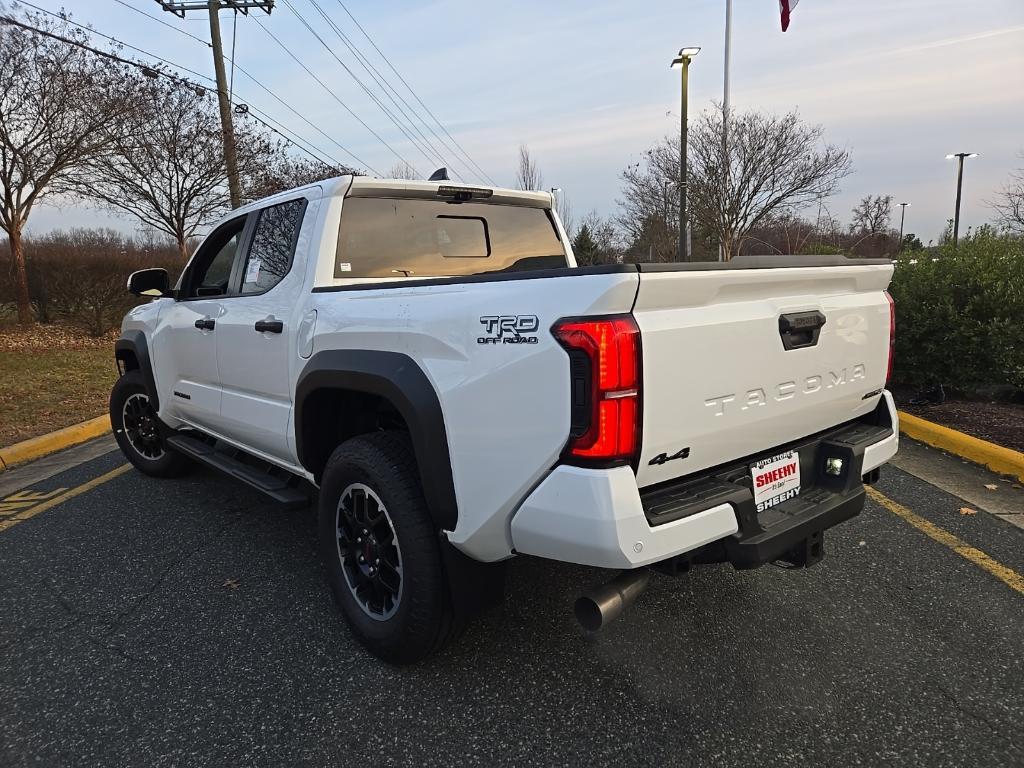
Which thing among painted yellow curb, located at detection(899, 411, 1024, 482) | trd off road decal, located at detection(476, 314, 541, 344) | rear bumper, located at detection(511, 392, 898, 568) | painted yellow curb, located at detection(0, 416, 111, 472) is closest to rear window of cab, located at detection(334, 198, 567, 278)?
trd off road decal, located at detection(476, 314, 541, 344)

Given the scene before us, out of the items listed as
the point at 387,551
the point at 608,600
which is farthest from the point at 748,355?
the point at 387,551

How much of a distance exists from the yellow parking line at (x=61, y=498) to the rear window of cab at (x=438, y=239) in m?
→ 3.06

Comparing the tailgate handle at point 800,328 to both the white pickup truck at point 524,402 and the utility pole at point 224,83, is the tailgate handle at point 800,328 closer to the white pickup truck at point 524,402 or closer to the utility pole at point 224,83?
the white pickup truck at point 524,402

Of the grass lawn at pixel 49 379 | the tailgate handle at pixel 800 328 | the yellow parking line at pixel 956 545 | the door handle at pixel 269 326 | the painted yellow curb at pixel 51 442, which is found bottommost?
the yellow parking line at pixel 956 545

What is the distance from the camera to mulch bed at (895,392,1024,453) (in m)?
4.99

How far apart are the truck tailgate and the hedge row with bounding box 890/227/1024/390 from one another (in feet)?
13.3

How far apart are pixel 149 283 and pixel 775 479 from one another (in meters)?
4.01

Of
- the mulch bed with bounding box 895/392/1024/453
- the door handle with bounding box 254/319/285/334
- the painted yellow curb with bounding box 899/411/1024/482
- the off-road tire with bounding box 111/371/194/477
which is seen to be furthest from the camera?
the mulch bed with bounding box 895/392/1024/453

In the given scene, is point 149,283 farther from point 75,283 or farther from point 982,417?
point 75,283

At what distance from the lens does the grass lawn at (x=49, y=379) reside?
6.71 metres

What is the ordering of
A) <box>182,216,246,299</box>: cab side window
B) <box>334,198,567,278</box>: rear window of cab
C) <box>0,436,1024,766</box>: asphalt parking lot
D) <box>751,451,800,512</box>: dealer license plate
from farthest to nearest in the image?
<box>182,216,246,299</box>: cab side window, <box>334,198,567,278</box>: rear window of cab, <box>751,451,800,512</box>: dealer license plate, <box>0,436,1024,766</box>: asphalt parking lot

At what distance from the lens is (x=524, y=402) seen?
6.29 feet

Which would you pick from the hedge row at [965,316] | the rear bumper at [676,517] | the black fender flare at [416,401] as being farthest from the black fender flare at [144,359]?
the hedge row at [965,316]

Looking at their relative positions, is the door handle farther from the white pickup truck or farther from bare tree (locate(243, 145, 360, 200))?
bare tree (locate(243, 145, 360, 200))
